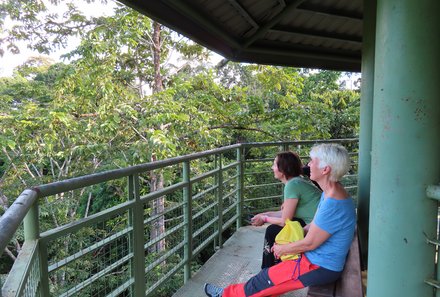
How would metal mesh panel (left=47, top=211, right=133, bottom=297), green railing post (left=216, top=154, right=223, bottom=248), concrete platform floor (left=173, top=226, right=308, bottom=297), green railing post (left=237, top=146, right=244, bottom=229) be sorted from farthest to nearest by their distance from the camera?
green railing post (left=237, top=146, right=244, bottom=229)
green railing post (left=216, top=154, right=223, bottom=248)
concrete platform floor (left=173, top=226, right=308, bottom=297)
metal mesh panel (left=47, top=211, right=133, bottom=297)

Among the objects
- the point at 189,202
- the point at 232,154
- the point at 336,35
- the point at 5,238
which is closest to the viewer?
the point at 5,238

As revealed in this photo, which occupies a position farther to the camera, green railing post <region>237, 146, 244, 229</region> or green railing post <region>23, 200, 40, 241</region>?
green railing post <region>237, 146, 244, 229</region>

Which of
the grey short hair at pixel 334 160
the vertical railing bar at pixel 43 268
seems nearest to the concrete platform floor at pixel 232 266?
the grey short hair at pixel 334 160

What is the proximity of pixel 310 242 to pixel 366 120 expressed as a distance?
1.18 metres

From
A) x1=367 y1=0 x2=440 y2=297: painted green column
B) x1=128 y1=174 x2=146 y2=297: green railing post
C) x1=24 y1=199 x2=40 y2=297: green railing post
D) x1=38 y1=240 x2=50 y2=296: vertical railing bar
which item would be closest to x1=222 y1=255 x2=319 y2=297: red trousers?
x1=367 y1=0 x2=440 y2=297: painted green column

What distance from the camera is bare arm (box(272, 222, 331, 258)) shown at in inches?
74.4

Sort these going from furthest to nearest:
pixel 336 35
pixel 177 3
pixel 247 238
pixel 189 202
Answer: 1. pixel 247 238
2. pixel 336 35
3. pixel 189 202
4. pixel 177 3

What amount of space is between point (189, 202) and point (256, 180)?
611 centimetres

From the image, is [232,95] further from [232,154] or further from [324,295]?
[324,295]

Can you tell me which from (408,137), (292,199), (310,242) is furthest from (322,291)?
(408,137)

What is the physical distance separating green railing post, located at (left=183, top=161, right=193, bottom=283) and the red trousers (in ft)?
3.74

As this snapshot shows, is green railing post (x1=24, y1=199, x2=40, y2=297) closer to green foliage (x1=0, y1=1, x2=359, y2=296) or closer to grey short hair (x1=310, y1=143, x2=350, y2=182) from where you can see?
grey short hair (x1=310, y1=143, x2=350, y2=182)

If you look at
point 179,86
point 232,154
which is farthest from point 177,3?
point 232,154

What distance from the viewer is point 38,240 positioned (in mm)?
1481
